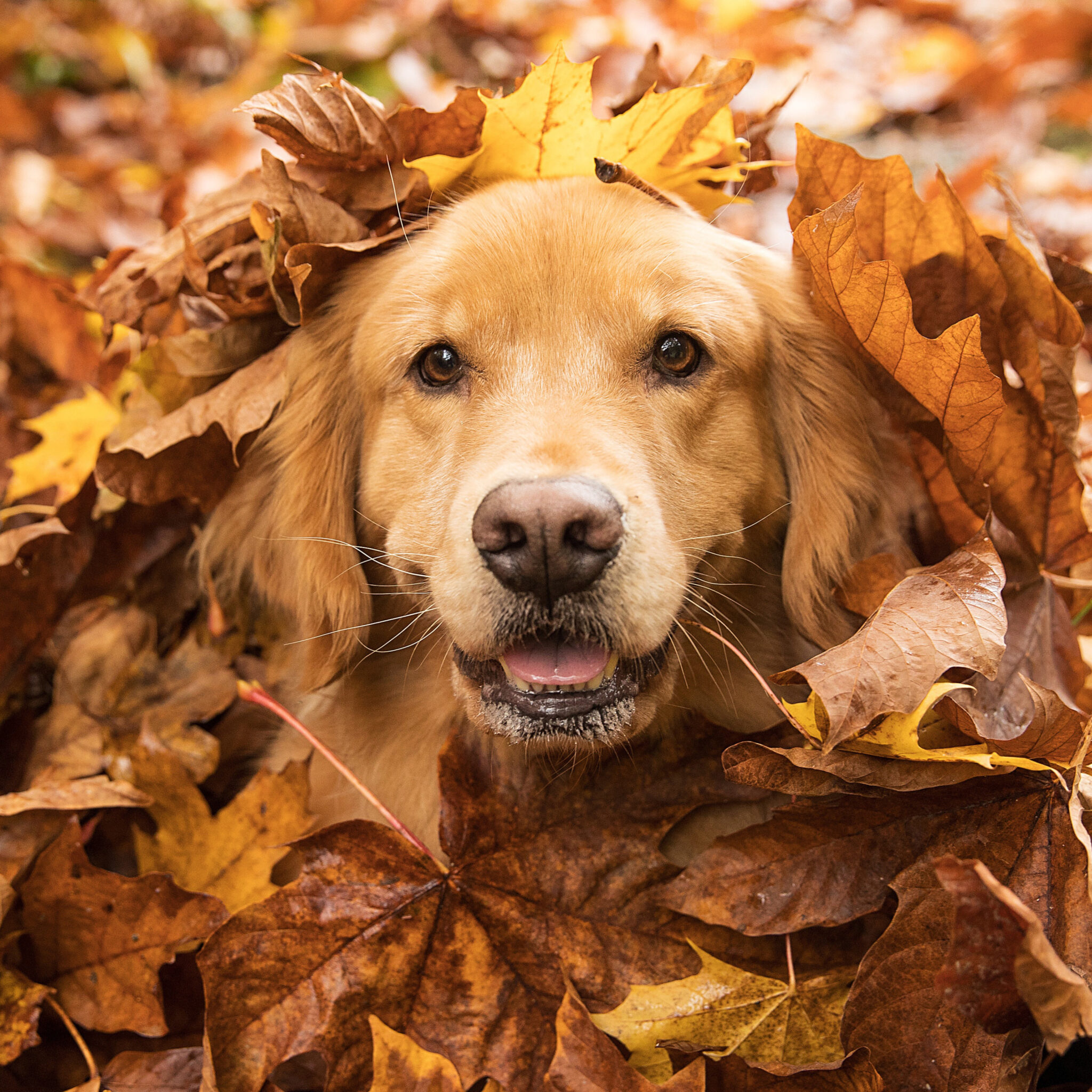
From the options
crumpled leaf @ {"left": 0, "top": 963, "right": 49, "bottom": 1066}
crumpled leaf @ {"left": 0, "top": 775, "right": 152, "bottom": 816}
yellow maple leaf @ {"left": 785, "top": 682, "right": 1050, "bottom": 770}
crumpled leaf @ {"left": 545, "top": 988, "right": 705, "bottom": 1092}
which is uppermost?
yellow maple leaf @ {"left": 785, "top": 682, "right": 1050, "bottom": 770}

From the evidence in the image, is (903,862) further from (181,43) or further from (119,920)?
(181,43)

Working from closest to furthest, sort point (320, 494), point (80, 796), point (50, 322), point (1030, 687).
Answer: point (1030, 687), point (80, 796), point (320, 494), point (50, 322)

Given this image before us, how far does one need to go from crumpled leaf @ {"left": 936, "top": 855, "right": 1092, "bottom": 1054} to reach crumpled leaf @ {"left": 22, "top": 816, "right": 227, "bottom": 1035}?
1342 millimetres

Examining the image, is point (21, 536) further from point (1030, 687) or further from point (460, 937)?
point (1030, 687)

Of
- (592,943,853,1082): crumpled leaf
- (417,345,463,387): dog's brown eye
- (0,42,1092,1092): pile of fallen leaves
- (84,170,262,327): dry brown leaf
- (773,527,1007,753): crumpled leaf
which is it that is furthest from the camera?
(84,170,262,327): dry brown leaf

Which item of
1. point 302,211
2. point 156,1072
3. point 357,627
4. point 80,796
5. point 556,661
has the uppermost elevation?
point 302,211

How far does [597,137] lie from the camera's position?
221 cm

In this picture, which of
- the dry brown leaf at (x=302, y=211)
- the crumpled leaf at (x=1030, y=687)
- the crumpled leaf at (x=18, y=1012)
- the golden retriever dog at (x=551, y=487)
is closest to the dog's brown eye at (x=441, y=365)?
the golden retriever dog at (x=551, y=487)

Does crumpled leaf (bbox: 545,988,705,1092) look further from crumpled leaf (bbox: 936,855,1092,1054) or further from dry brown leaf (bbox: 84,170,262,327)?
dry brown leaf (bbox: 84,170,262,327)

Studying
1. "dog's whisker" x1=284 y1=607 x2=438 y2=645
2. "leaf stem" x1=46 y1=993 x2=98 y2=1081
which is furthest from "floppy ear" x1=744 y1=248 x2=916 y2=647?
"leaf stem" x1=46 y1=993 x2=98 y2=1081

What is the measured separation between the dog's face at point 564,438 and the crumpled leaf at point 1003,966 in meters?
0.71

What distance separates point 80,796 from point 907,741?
1.69 meters

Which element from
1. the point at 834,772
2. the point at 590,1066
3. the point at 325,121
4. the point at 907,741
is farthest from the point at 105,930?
the point at 325,121

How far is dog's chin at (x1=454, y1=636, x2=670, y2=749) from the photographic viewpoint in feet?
6.10
